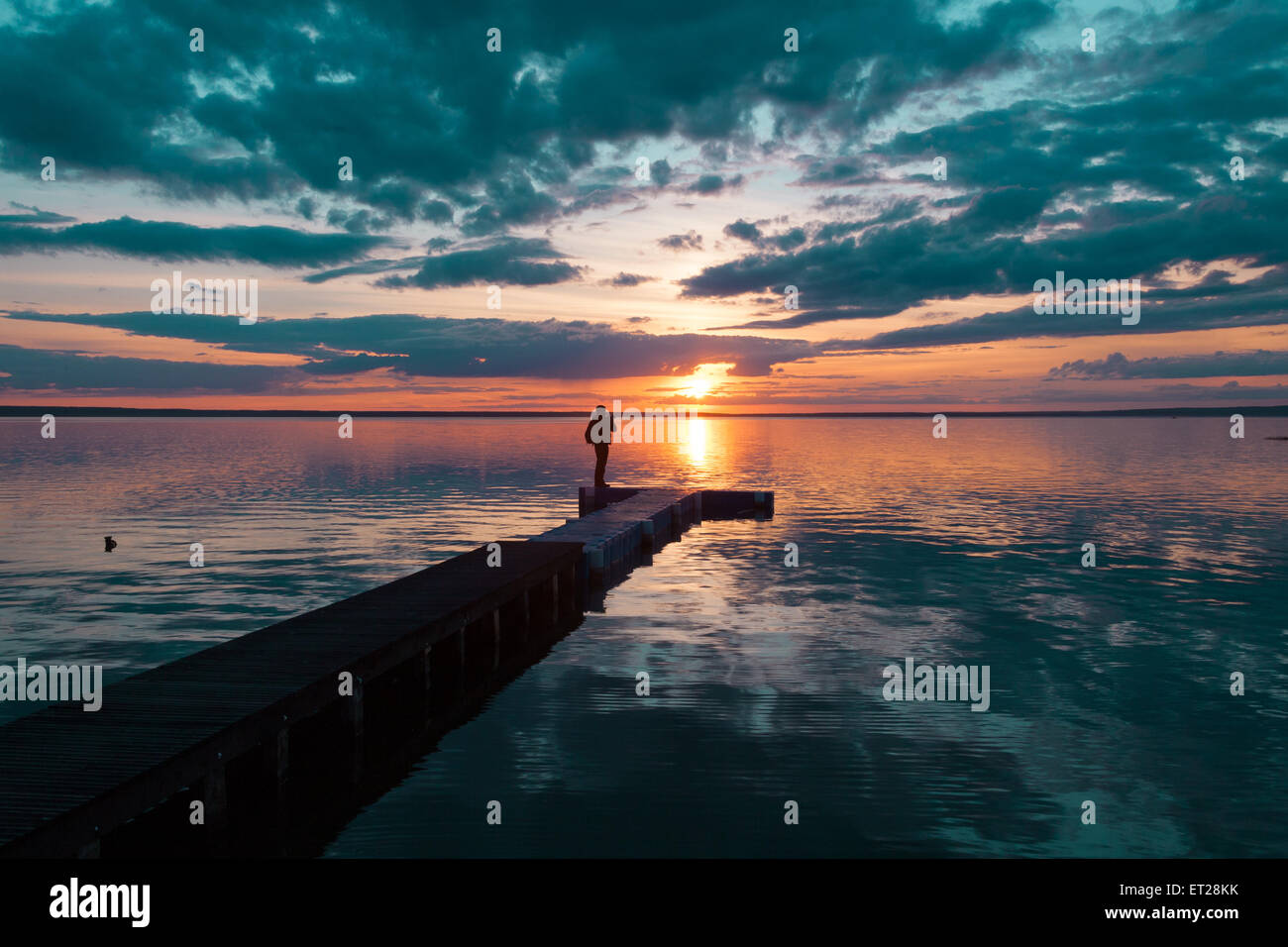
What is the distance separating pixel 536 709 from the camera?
1423cm

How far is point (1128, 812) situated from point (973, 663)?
6254 millimetres

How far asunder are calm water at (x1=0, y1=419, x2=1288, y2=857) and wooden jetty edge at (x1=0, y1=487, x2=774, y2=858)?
0.91m

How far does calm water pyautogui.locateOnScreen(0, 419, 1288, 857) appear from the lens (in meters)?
10.1

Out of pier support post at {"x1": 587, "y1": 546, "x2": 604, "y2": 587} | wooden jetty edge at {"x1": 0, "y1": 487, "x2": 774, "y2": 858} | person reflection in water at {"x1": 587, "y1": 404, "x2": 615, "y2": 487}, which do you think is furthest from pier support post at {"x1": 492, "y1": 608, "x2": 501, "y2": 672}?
person reflection in water at {"x1": 587, "y1": 404, "x2": 615, "y2": 487}

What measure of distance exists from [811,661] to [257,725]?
9.97 meters

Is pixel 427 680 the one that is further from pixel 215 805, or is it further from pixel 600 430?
pixel 600 430

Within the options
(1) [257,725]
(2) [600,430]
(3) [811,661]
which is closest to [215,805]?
(1) [257,725]

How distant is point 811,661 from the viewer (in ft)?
55.5

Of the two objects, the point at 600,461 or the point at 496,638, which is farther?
the point at 600,461

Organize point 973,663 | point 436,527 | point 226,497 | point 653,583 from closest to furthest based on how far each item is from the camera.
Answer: point 973,663, point 653,583, point 436,527, point 226,497

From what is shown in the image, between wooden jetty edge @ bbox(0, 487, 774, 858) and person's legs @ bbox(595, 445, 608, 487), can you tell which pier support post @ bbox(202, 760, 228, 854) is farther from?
person's legs @ bbox(595, 445, 608, 487)
